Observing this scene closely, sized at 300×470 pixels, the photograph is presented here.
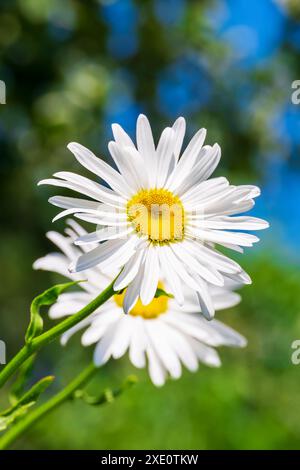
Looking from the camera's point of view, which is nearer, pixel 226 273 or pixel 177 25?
pixel 226 273

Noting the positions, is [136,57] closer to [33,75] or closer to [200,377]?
[33,75]

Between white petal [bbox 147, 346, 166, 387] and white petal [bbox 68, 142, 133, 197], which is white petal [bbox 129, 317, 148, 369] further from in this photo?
white petal [bbox 68, 142, 133, 197]

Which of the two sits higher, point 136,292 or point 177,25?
point 177,25

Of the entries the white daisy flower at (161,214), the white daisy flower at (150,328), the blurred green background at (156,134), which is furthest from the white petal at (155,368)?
the blurred green background at (156,134)

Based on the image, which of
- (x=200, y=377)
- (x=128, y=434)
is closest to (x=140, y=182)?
(x=128, y=434)

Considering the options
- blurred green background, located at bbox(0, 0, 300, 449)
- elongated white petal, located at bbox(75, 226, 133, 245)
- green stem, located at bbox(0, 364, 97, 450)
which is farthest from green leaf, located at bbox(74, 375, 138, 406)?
blurred green background, located at bbox(0, 0, 300, 449)

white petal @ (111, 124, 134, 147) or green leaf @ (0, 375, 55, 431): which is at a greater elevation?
white petal @ (111, 124, 134, 147)
